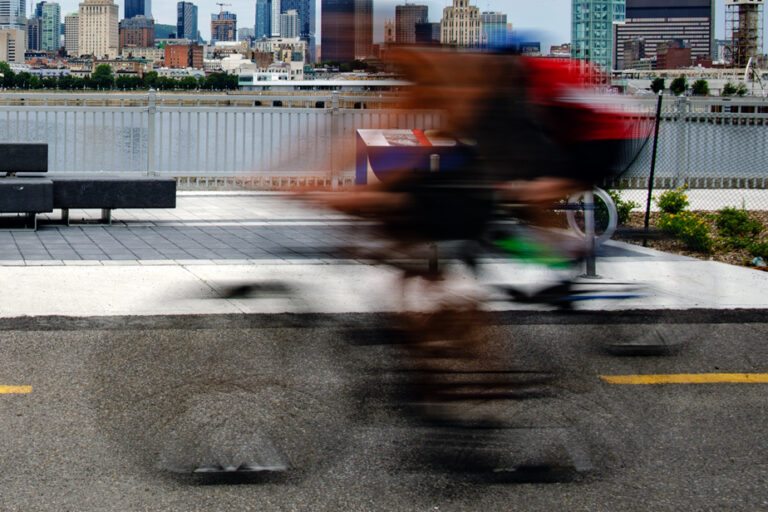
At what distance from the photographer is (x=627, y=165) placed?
3.14m

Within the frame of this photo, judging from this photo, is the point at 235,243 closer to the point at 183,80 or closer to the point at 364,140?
the point at 364,140

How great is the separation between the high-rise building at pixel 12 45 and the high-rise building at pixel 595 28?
11391 millimetres

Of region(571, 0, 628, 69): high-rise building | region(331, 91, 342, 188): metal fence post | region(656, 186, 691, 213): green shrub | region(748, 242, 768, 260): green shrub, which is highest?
region(571, 0, 628, 69): high-rise building

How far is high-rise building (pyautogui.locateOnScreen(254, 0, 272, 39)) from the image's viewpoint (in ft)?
9.75

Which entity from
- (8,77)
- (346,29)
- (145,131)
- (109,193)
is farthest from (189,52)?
(8,77)

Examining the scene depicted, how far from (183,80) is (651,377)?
26.1 metres

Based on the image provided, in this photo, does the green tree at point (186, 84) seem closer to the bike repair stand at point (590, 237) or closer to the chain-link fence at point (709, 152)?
the chain-link fence at point (709, 152)

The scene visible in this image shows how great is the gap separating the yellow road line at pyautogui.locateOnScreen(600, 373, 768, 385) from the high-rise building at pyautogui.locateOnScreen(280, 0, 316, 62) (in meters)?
3.18

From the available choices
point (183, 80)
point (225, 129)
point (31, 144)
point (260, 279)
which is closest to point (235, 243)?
point (31, 144)

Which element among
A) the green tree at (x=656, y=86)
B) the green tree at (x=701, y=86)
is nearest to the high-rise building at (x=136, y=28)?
the green tree at (x=656, y=86)

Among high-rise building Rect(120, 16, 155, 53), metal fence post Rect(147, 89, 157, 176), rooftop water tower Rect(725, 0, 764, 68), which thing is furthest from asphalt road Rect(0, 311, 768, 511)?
metal fence post Rect(147, 89, 157, 176)

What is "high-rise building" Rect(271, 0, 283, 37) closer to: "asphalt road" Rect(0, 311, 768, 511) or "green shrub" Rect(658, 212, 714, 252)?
"asphalt road" Rect(0, 311, 768, 511)

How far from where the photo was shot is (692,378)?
18.5 ft

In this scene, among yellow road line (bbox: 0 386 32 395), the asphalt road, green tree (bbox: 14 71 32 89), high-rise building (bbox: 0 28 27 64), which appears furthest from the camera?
green tree (bbox: 14 71 32 89)
